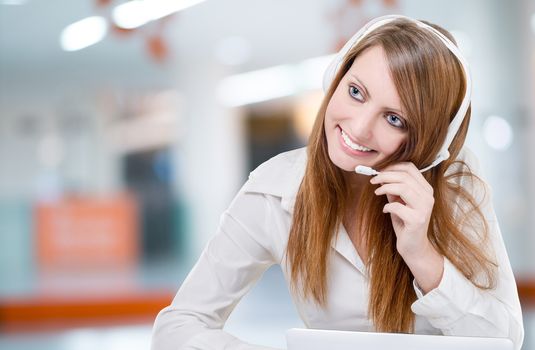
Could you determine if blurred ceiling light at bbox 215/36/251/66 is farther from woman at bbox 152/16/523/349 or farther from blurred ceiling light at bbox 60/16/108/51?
woman at bbox 152/16/523/349

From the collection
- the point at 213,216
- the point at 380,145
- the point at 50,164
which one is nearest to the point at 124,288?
the point at 213,216

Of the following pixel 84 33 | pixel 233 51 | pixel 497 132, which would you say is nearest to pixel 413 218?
pixel 84 33

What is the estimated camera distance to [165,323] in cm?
138

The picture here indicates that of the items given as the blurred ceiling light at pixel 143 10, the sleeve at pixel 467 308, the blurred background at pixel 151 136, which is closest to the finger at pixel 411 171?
the sleeve at pixel 467 308

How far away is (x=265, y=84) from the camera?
12.4m

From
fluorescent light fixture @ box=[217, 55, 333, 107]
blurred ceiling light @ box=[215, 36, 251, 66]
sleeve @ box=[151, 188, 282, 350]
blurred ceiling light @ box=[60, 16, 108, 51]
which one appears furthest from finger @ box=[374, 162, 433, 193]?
fluorescent light fixture @ box=[217, 55, 333, 107]

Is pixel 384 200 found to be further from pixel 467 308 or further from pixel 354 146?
pixel 467 308

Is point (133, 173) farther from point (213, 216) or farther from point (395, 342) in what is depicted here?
point (395, 342)

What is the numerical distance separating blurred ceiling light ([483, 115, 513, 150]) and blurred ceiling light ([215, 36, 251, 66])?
253cm

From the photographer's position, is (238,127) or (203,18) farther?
(238,127)

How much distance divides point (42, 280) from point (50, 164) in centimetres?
404

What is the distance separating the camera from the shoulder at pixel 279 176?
1443 millimetres

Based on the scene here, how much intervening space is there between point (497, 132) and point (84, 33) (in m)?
3.51

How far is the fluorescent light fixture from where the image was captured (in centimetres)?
1041
